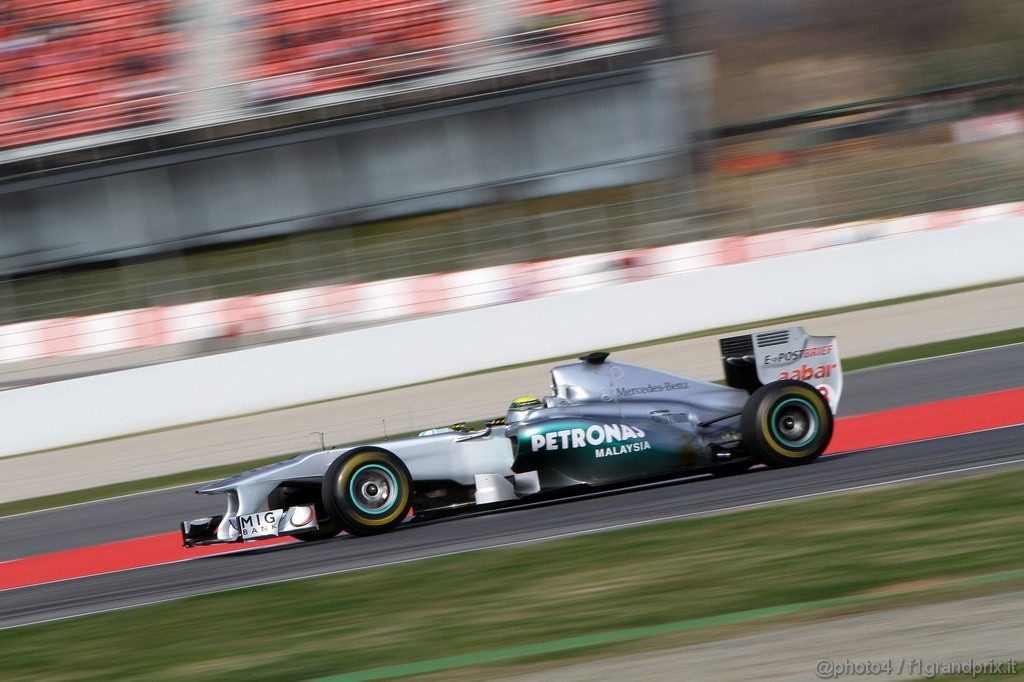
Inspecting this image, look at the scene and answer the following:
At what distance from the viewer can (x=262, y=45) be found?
1989 centimetres

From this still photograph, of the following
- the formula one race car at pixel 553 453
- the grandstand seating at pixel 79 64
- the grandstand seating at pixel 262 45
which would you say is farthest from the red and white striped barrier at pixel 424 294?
the formula one race car at pixel 553 453

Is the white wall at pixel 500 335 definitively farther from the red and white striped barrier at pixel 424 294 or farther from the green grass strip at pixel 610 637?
the green grass strip at pixel 610 637

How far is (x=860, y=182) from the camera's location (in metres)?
16.1

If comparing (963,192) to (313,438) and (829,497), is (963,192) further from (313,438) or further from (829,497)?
(829,497)

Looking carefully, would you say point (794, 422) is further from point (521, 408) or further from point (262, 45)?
point (262, 45)

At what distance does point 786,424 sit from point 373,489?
253cm

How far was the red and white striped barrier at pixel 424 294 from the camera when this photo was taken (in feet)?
50.8

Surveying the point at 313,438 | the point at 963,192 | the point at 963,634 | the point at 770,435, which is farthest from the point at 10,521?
the point at 963,192

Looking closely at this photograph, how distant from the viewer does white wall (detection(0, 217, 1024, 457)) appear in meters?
14.5

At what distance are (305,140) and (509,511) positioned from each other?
41.2ft

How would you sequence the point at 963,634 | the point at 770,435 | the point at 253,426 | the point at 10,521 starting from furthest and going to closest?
the point at 253,426 < the point at 10,521 < the point at 770,435 < the point at 963,634

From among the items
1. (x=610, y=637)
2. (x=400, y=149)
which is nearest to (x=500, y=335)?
(x=400, y=149)

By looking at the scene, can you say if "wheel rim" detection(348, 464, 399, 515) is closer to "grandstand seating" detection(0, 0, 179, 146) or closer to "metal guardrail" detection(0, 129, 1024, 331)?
"metal guardrail" detection(0, 129, 1024, 331)

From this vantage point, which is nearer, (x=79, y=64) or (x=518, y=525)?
(x=518, y=525)
